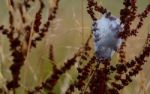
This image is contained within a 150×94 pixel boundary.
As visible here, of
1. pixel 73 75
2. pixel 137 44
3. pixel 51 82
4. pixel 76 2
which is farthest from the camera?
pixel 76 2

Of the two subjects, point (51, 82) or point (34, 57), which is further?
point (34, 57)

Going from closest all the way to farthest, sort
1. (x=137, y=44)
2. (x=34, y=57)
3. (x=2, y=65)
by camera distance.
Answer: (x=2, y=65), (x=34, y=57), (x=137, y=44)

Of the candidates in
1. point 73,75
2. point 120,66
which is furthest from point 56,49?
point 120,66

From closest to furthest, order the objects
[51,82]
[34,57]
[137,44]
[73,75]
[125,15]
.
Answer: [125,15] → [51,82] → [73,75] → [34,57] → [137,44]

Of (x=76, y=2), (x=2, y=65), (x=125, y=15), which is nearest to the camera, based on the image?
(x=125, y=15)

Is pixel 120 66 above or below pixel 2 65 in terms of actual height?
above

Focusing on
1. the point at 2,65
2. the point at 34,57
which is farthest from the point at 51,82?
the point at 34,57

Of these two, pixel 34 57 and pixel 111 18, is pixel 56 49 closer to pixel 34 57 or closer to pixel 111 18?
pixel 34 57

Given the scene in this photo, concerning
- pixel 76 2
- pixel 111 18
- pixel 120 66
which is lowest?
pixel 76 2

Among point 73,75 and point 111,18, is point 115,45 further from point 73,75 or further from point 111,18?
point 73,75
